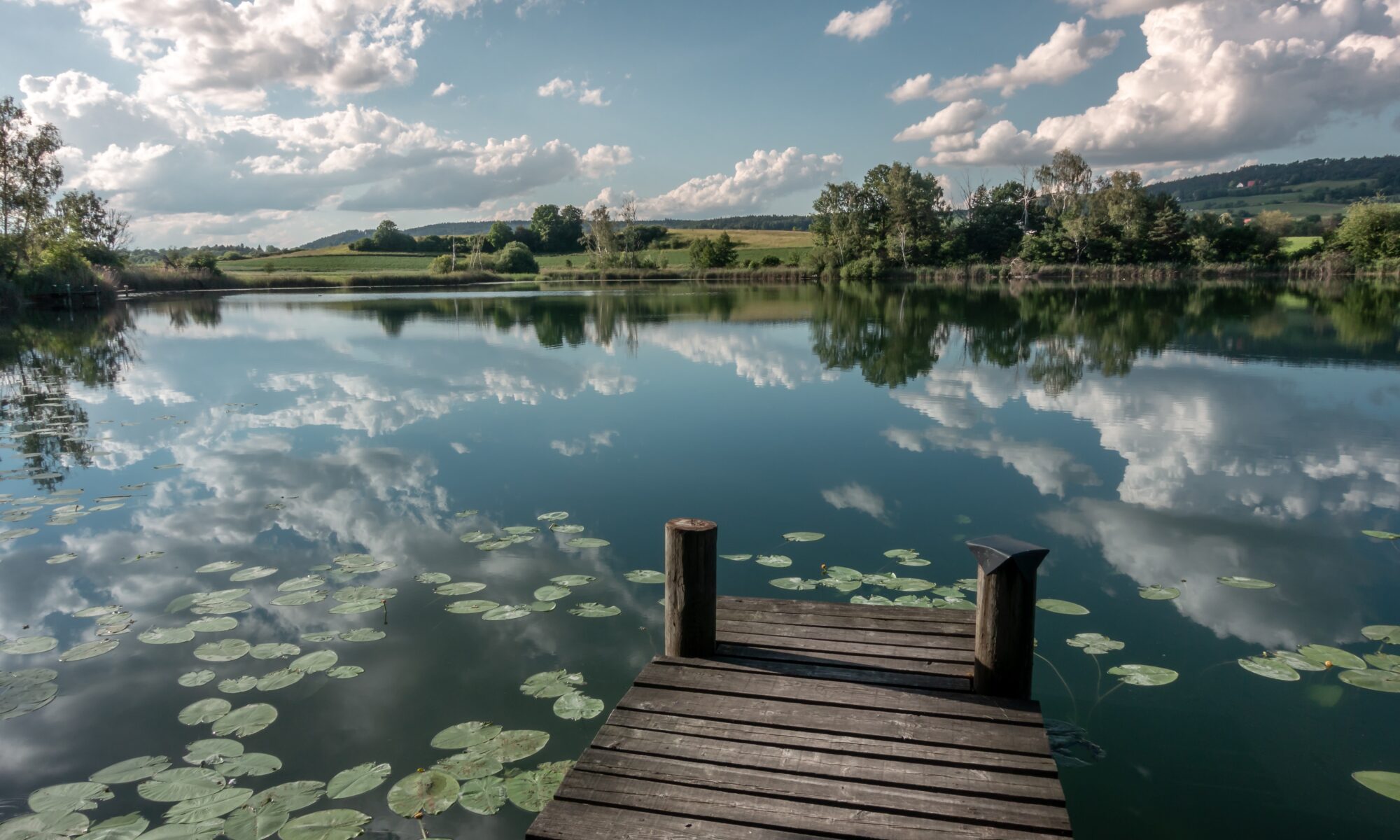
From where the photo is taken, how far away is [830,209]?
79.6 m

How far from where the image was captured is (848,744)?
141 inches

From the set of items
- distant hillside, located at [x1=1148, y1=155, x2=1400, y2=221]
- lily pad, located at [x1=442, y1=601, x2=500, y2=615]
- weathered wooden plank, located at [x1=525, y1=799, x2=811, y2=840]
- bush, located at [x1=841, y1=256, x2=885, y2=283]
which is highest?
distant hillside, located at [x1=1148, y1=155, x2=1400, y2=221]

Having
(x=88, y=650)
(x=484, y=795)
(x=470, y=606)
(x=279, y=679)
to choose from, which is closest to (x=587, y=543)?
(x=470, y=606)

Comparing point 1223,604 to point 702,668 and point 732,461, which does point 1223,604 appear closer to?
point 702,668

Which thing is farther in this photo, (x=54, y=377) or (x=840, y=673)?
(x=54, y=377)

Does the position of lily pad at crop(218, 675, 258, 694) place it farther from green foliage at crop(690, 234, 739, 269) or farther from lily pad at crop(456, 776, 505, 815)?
green foliage at crop(690, 234, 739, 269)

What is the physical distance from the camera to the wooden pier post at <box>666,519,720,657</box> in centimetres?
427

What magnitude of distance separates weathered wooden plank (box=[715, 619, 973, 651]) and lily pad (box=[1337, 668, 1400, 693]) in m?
2.52

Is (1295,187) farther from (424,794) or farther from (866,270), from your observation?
(424,794)

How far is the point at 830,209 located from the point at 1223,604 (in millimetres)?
77399

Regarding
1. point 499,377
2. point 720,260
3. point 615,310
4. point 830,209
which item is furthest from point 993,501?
point 720,260

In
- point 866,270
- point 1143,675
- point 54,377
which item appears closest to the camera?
point 1143,675

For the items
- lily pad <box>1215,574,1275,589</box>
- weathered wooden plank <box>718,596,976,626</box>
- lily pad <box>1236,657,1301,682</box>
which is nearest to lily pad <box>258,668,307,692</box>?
weathered wooden plank <box>718,596,976,626</box>

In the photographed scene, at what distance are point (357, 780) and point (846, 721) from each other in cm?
251
